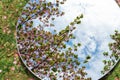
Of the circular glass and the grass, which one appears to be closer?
the circular glass

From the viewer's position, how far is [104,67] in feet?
21.2

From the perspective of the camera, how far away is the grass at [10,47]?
692cm

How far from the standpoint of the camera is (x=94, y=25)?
6.83 meters

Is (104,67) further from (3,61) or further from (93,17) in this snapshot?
(3,61)

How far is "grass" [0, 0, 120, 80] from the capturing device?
22.7ft

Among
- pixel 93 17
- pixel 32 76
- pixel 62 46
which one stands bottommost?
pixel 32 76

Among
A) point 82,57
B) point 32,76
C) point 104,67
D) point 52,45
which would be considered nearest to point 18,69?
point 32,76

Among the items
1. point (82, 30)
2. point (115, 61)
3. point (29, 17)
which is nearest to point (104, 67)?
point (115, 61)

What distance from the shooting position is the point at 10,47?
7289 millimetres

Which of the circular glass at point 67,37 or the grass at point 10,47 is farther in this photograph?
the grass at point 10,47

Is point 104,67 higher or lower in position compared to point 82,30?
lower

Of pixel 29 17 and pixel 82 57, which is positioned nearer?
pixel 82 57

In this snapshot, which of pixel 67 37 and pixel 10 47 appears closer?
pixel 67 37

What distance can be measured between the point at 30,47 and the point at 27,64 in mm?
413
